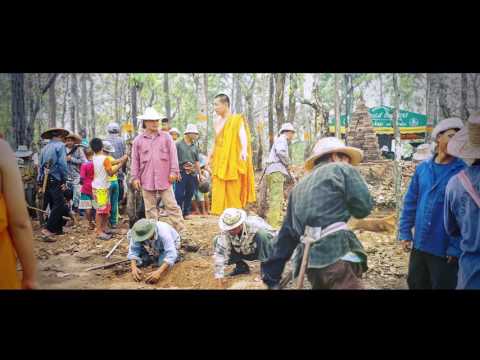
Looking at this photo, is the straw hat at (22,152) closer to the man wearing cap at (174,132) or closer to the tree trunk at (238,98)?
the man wearing cap at (174,132)

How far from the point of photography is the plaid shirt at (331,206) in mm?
4297

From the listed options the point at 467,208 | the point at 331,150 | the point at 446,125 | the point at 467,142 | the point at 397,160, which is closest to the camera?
the point at 467,208

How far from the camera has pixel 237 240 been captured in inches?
179

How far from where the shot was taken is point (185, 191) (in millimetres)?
4797

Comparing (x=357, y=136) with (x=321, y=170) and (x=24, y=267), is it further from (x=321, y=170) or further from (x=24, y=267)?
(x=24, y=267)

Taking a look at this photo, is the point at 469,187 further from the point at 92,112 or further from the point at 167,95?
the point at 92,112

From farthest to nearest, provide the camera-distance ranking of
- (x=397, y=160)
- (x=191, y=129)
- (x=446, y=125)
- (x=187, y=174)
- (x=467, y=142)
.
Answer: (x=187, y=174) → (x=191, y=129) → (x=397, y=160) → (x=446, y=125) → (x=467, y=142)

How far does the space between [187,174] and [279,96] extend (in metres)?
1.33

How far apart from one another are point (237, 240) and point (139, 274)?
110 cm

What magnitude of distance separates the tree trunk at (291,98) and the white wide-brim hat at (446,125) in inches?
57.8

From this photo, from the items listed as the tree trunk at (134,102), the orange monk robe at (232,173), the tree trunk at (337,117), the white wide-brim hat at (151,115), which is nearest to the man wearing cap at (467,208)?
the tree trunk at (337,117)

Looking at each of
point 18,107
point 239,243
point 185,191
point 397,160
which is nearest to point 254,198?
point 239,243
